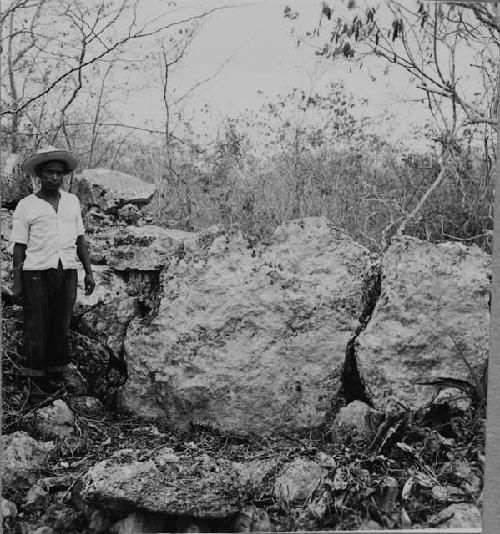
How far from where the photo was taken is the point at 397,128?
3.33m

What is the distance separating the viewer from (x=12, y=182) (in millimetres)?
3199

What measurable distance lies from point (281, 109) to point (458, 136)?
2.42ft

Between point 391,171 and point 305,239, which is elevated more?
point 391,171

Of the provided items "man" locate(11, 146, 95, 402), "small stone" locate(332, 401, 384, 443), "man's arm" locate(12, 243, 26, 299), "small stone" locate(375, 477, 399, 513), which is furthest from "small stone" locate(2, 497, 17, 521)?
"small stone" locate(375, 477, 399, 513)

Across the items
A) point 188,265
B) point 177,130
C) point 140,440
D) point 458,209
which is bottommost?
point 140,440

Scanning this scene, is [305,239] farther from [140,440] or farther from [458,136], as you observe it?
[140,440]

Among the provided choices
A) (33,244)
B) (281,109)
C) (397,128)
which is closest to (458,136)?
(397,128)

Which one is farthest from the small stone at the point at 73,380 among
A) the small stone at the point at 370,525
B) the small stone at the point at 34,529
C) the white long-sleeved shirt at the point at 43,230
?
the small stone at the point at 370,525

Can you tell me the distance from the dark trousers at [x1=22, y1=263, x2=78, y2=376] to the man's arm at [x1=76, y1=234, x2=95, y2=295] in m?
0.05

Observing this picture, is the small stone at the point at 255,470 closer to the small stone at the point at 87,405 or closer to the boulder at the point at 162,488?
the boulder at the point at 162,488

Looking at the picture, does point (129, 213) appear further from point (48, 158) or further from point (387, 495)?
point (387, 495)

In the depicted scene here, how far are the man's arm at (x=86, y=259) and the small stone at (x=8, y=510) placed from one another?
33.5 inches

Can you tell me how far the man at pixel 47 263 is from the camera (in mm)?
3172

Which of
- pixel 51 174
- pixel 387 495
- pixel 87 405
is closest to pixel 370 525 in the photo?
pixel 387 495
